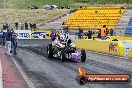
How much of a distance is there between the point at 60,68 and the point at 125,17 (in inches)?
1665

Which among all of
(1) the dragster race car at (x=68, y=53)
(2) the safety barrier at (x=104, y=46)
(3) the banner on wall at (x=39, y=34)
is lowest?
(3) the banner on wall at (x=39, y=34)

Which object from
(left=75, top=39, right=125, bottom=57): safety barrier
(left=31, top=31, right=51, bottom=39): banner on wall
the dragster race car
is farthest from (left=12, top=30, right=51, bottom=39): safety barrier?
the dragster race car

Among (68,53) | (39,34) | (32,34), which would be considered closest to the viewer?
(68,53)

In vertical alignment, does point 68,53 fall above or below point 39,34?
above

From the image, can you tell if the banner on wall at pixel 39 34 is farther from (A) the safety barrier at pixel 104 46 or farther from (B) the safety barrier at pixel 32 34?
(A) the safety barrier at pixel 104 46

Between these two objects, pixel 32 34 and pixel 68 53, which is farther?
pixel 32 34

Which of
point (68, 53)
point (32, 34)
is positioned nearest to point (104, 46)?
point (68, 53)

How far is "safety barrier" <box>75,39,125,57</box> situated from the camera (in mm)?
25477

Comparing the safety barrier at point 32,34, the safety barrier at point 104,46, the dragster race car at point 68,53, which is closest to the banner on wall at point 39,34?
the safety barrier at point 32,34

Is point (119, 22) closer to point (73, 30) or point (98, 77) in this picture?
point (73, 30)

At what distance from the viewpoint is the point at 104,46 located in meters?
28.4

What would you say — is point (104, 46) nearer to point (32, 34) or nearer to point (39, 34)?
point (39, 34)

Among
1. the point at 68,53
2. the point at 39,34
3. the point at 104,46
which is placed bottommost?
the point at 39,34

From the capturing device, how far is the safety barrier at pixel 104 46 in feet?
83.6
